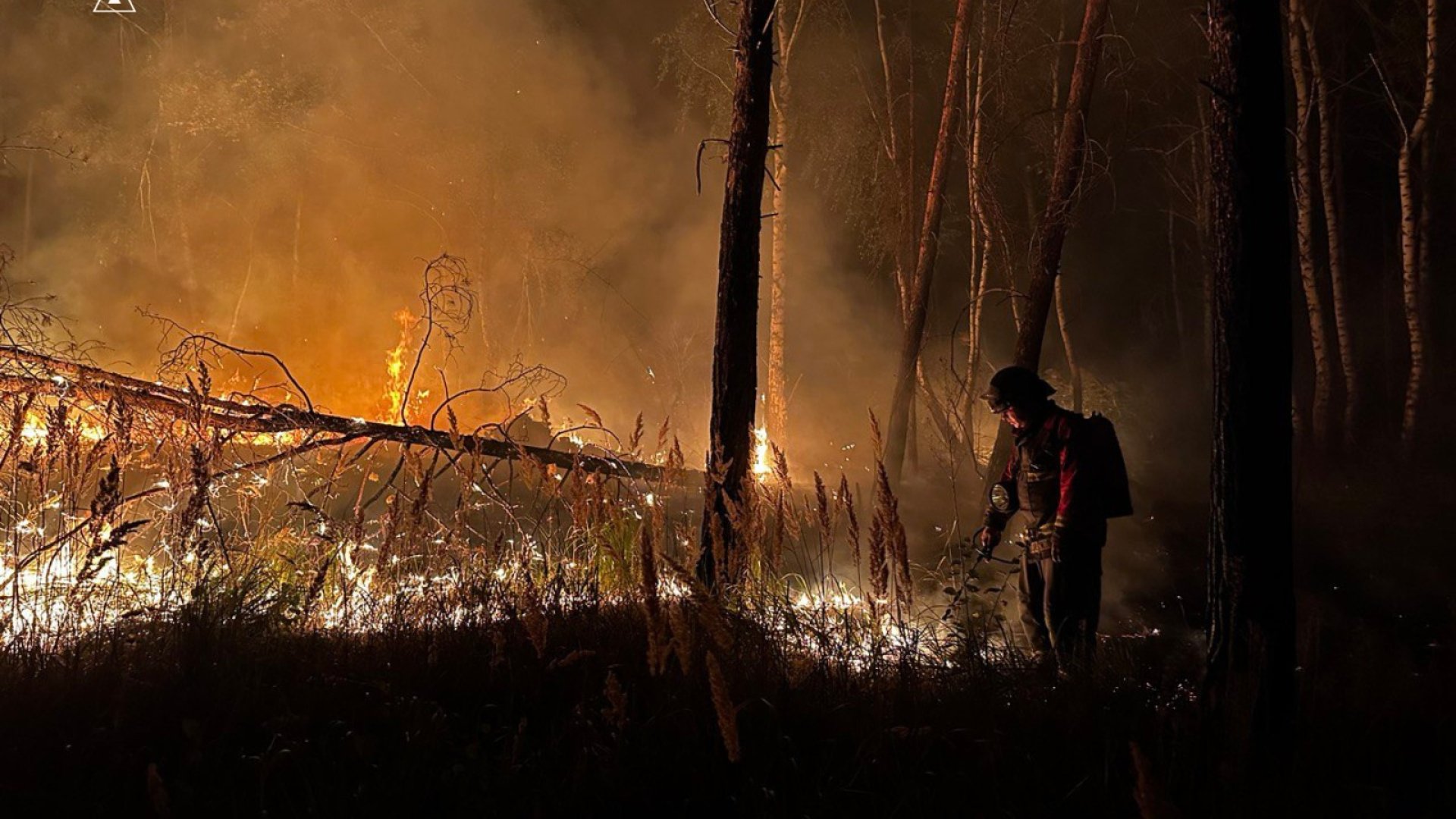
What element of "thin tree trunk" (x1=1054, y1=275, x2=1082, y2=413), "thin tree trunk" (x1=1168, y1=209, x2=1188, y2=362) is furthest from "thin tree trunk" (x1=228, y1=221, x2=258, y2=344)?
"thin tree trunk" (x1=1168, y1=209, x2=1188, y2=362)

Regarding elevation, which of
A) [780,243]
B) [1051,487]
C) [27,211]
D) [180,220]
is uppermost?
[27,211]

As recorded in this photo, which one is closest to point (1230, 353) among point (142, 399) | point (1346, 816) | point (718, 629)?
point (1346, 816)

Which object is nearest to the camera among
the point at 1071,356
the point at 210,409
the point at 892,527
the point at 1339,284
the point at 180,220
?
the point at 892,527

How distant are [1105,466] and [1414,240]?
1221 centimetres

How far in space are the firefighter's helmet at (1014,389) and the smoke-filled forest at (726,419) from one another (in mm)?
45

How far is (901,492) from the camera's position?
15.2 meters

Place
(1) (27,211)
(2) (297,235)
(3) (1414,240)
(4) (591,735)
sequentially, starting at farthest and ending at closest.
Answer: (1) (27,211)
(2) (297,235)
(3) (1414,240)
(4) (591,735)

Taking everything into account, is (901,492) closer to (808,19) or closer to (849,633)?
(808,19)

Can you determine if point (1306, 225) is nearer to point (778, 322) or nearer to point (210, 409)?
point (778, 322)

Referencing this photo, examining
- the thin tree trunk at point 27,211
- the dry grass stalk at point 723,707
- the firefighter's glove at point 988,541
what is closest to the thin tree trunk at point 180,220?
the thin tree trunk at point 27,211

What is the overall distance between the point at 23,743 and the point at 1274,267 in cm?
461

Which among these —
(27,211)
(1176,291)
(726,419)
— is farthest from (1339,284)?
(27,211)

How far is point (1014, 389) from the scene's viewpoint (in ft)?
18.6

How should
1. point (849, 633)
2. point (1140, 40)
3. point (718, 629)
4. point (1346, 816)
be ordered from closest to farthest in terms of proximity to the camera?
point (718, 629), point (1346, 816), point (849, 633), point (1140, 40)
